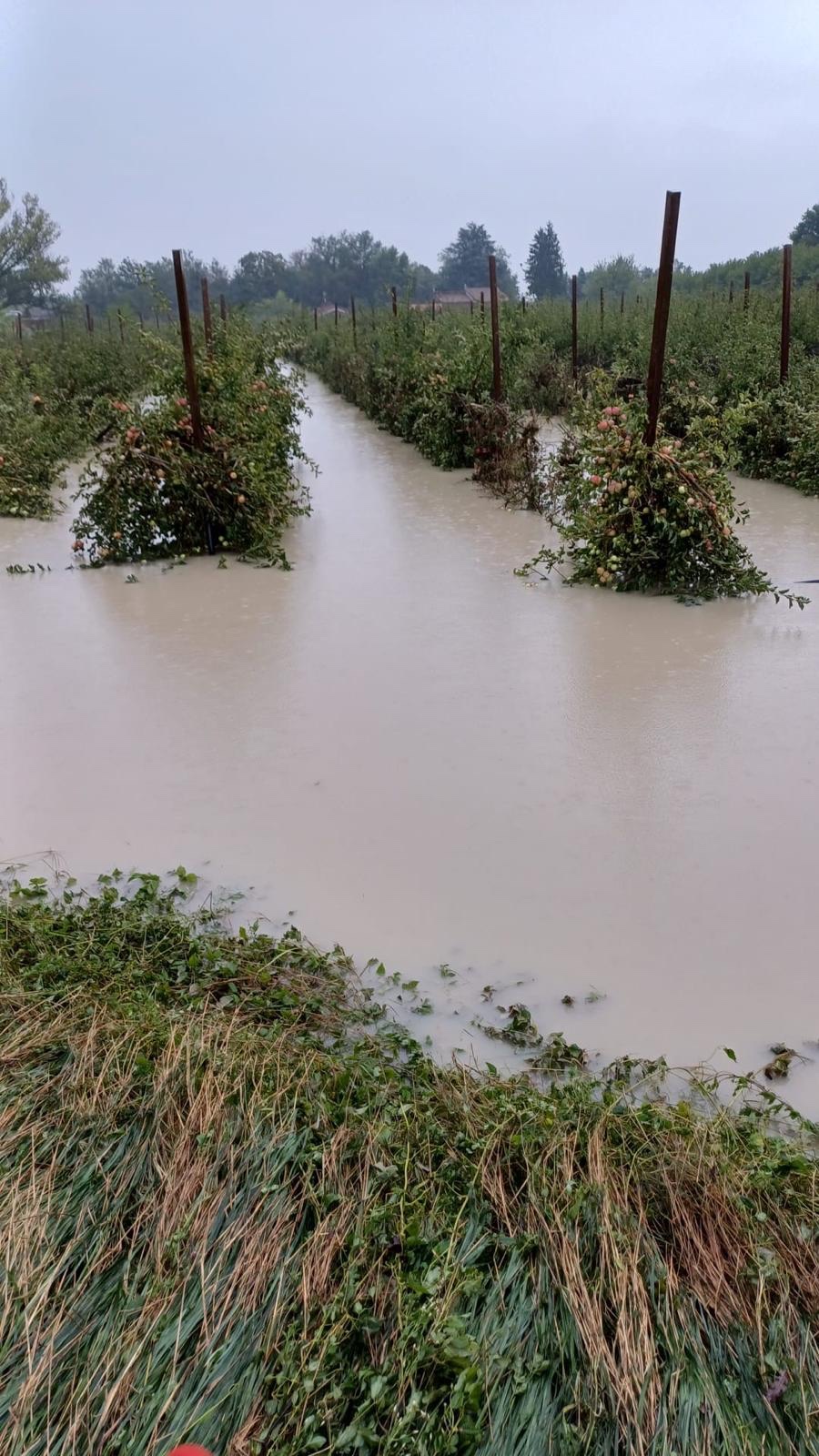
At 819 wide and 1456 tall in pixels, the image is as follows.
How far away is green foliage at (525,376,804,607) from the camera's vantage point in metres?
5.55

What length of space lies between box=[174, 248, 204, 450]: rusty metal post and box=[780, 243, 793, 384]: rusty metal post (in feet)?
15.2

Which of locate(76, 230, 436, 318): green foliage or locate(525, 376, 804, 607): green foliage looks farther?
locate(76, 230, 436, 318): green foliage

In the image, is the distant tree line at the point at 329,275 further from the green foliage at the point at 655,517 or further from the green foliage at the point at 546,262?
the green foliage at the point at 655,517

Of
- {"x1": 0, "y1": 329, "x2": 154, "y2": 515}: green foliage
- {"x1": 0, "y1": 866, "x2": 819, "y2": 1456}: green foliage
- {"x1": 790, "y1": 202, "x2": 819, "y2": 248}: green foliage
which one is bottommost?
{"x1": 0, "y1": 866, "x2": 819, "y2": 1456}: green foliage

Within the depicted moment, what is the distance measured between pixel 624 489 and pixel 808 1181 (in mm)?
4471

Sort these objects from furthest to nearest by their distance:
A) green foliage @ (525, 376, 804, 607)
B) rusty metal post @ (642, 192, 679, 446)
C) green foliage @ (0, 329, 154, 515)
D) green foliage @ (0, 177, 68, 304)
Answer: green foliage @ (0, 177, 68, 304) → green foliage @ (0, 329, 154, 515) → green foliage @ (525, 376, 804, 607) → rusty metal post @ (642, 192, 679, 446)

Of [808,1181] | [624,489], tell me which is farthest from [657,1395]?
[624,489]

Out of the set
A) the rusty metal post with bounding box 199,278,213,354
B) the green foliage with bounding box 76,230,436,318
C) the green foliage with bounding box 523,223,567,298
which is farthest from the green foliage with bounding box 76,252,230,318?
the rusty metal post with bounding box 199,278,213,354

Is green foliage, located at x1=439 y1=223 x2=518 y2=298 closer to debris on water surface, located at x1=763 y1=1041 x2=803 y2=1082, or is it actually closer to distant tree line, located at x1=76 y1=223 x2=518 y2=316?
distant tree line, located at x1=76 y1=223 x2=518 y2=316

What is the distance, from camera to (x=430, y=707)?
166 inches

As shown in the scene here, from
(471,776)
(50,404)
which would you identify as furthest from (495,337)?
(471,776)

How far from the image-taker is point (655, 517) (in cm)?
559

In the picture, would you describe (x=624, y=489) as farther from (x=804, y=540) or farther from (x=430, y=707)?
(x=430, y=707)

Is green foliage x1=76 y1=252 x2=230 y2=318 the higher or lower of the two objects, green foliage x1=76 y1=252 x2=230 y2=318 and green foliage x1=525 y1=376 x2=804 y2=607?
the higher
